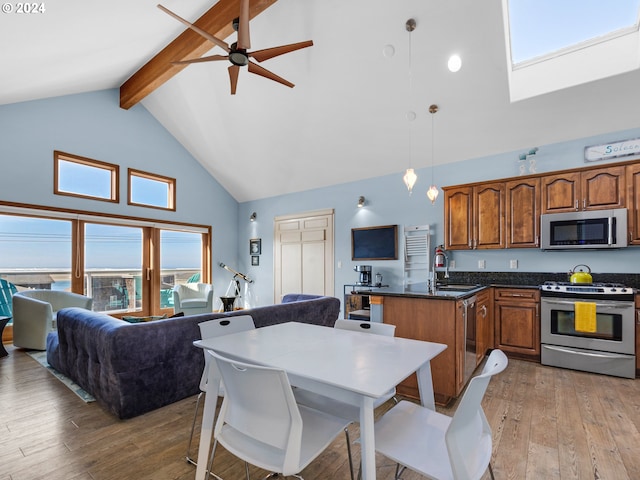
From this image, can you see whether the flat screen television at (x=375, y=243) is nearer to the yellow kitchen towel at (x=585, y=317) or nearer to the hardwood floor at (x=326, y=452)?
the yellow kitchen towel at (x=585, y=317)

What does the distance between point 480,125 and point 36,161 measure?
6442 millimetres

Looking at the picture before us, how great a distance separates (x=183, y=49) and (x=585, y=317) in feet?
18.7

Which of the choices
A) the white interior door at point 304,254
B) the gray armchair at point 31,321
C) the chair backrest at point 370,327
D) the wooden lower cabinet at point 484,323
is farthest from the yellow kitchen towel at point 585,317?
the gray armchair at point 31,321

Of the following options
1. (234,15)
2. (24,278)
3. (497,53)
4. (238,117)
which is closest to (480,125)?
(497,53)

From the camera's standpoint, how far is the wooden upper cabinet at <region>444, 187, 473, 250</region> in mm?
4449

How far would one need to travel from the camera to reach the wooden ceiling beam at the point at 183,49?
341 centimetres

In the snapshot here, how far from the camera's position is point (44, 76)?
4.02 meters

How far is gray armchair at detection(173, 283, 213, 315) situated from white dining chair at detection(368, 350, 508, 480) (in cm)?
488

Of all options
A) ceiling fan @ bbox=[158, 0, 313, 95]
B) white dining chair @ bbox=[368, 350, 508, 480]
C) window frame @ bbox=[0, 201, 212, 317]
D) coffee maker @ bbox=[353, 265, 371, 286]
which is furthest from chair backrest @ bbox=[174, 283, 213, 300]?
white dining chair @ bbox=[368, 350, 508, 480]

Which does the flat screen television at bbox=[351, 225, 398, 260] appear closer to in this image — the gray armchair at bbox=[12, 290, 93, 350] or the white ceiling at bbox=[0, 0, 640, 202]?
the white ceiling at bbox=[0, 0, 640, 202]

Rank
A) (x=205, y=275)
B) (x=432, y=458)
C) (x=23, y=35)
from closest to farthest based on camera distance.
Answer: (x=432, y=458)
(x=23, y=35)
(x=205, y=275)

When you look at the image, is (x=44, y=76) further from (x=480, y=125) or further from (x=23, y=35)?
(x=480, y=125)
